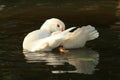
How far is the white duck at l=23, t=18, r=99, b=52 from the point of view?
372 inches

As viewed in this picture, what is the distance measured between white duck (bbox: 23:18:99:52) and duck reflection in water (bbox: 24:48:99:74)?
0.13 meters

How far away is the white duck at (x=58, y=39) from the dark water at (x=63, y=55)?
143 millimetres

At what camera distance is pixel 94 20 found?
41.3 ft

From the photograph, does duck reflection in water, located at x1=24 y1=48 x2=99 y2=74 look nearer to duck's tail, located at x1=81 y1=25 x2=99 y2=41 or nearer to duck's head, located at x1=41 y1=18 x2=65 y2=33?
duck's tail, located at x1=81 y1=25 x2=99 y2=41

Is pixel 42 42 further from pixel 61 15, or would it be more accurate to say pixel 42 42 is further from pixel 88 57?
pixel 61 15

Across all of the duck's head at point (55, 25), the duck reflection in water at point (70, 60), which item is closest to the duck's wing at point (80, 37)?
the duck reflection in water at point (70, 60)

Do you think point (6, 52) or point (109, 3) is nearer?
point (6, 52)

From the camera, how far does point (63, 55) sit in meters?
9.30

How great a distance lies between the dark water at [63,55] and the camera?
806 cm

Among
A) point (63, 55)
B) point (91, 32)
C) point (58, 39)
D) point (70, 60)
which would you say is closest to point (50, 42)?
point (58, 39)

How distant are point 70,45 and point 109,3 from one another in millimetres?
6610

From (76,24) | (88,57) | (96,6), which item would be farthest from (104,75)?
(96,6)

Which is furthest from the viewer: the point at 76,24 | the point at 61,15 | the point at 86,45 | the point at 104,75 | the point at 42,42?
the point at 61,15

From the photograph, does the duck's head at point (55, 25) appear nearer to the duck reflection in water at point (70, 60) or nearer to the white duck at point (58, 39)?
the white duck at point (58, 39)
